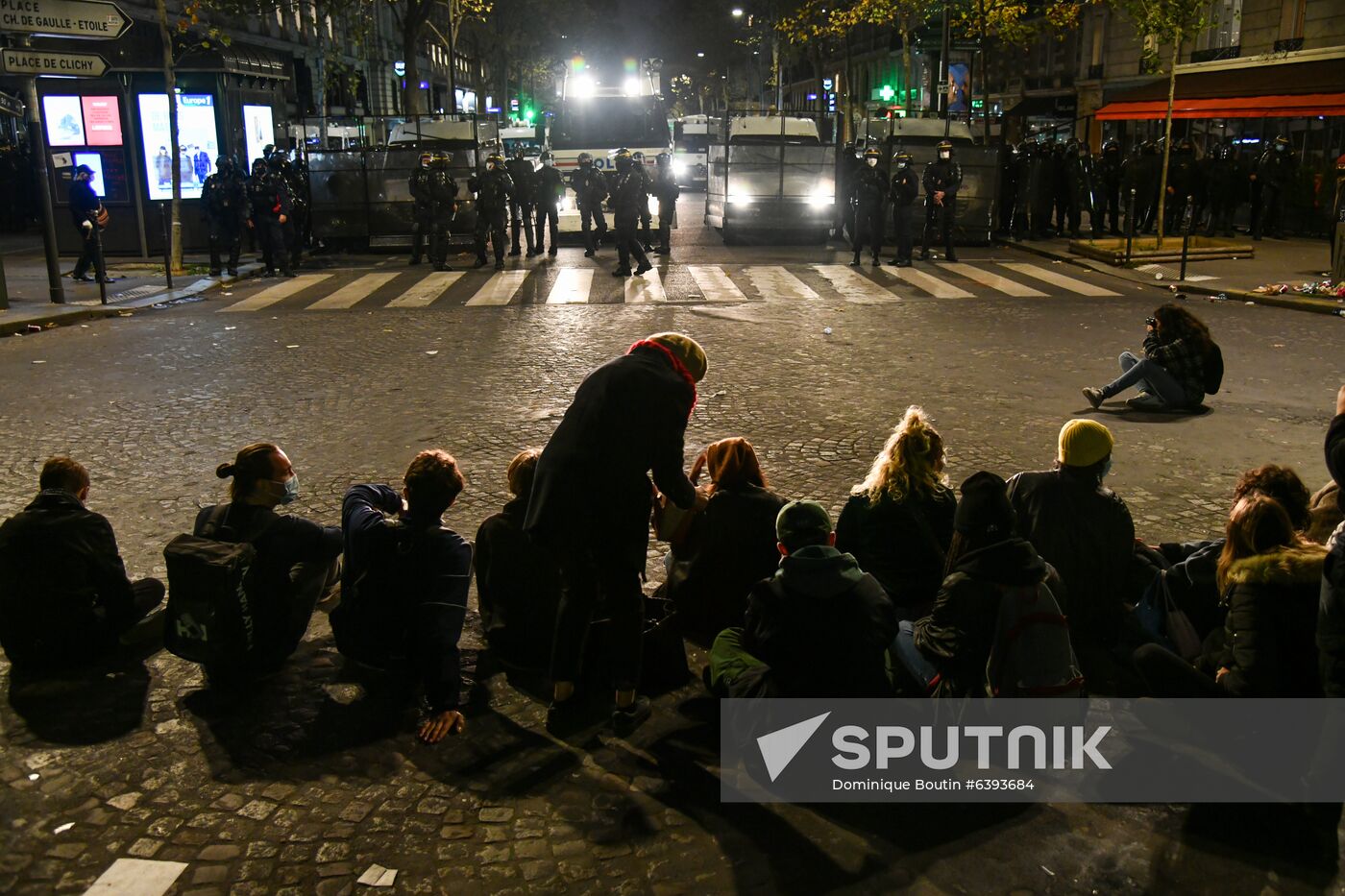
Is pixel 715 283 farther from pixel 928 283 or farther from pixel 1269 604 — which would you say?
pixel 1269 604

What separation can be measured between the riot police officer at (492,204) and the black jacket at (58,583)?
47.1ft

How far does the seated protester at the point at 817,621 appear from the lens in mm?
4109

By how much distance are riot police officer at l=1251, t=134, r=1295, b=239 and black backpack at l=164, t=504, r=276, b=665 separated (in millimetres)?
22656

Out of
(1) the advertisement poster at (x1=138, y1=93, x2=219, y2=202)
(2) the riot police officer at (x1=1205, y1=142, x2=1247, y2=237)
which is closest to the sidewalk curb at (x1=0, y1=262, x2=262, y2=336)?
(1) the advertisement poster at (x1=138, y1=93, x2=219, y2=202)

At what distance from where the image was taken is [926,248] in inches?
773

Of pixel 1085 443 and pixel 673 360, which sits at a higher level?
pixel 673 360

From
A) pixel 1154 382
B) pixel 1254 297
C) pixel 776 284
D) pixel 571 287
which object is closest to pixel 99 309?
pixel 571 287

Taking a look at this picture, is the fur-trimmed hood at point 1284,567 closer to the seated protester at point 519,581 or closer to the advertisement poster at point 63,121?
the seated protester at point 519,581

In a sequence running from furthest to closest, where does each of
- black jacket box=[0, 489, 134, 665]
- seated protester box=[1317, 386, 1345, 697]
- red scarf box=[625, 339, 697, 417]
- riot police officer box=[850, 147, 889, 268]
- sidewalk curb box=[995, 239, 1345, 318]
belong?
riot police officer box=[850, 147, 889, 268], sidewalk curb box=[995, 239, 1345, 318], black jacket box=[0, 489, 134, 665], red scarf box=[625, 339, 697, 417], seated protester box=[1317, 386, 1345, 697]

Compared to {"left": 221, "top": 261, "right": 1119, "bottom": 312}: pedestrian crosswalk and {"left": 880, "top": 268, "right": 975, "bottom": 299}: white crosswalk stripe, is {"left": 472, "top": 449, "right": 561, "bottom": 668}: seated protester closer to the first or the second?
{"left": 221, "top": 261, "right": 1119, "bottom": 312}: pedestrian crosswalk

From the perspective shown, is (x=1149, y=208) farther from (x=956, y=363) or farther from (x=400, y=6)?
(x=400, y=6)

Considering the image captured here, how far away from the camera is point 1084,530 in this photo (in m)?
4.88

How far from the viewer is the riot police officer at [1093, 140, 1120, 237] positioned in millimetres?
22438

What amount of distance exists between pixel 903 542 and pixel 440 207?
15260 millimetres
